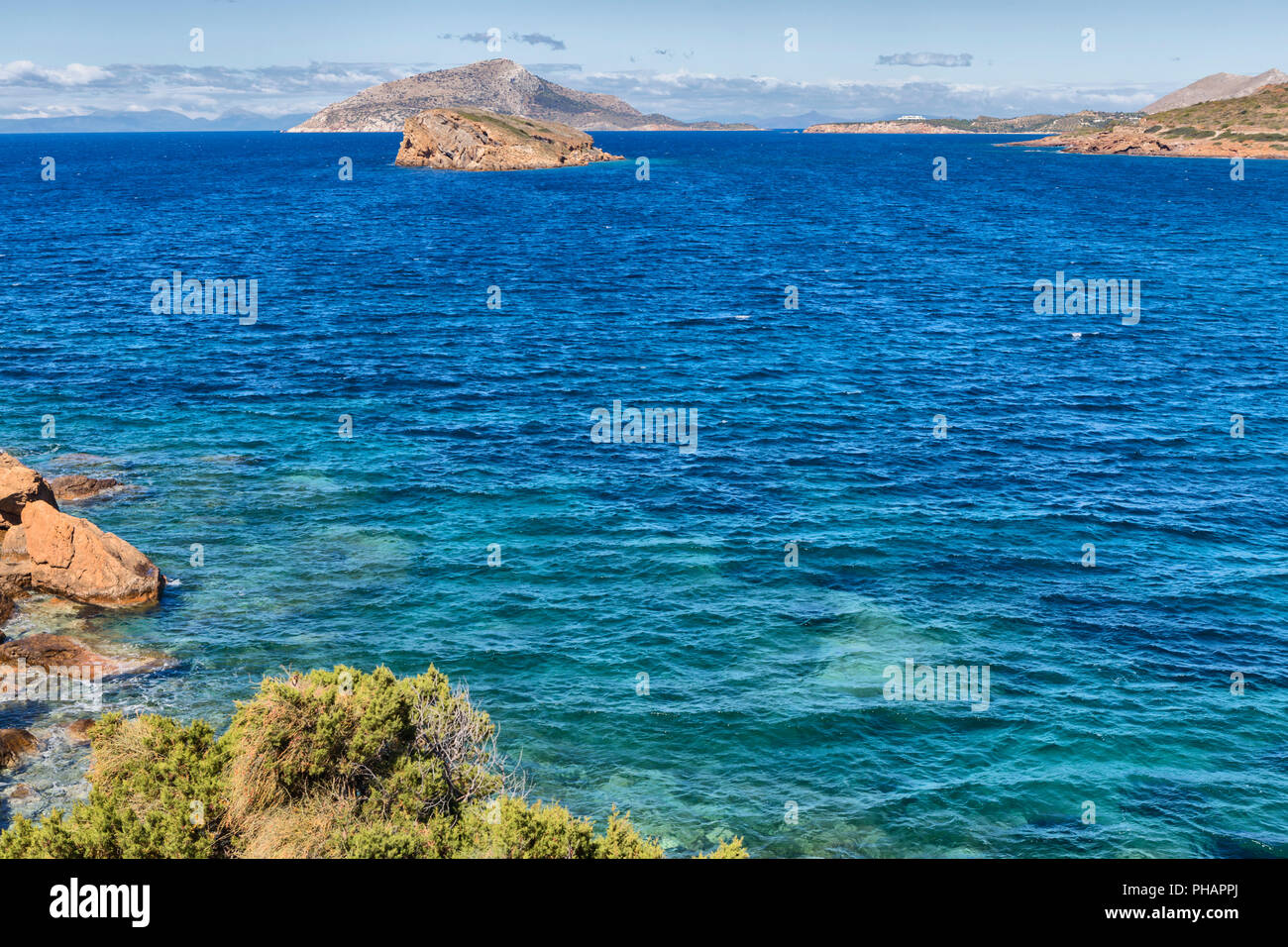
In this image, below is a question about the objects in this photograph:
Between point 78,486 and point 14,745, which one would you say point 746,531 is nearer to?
point 14,745

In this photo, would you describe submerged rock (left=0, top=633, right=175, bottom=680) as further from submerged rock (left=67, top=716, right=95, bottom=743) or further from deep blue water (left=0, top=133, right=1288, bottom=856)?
submerged rock (left=67, top=716, right=95, bottom=743)

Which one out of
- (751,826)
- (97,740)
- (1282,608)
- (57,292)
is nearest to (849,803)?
(751,826)

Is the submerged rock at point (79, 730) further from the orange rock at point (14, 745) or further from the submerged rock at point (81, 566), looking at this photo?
the submerged rock at point (81, 566)

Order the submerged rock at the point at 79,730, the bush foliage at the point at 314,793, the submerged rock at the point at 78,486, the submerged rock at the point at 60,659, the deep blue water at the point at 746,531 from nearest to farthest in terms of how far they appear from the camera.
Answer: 1. the bush foliage at the point at 314,793
2. the submerged rock at the point at 79,730
3. the deep blue water at the point at 746,531
4. the submerged rock at the point at 60,659
5. the submerged rock at the point at 78,486

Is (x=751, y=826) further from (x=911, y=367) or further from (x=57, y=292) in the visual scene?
(x=57, y=292)

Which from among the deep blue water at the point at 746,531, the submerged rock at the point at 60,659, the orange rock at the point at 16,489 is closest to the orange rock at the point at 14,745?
the deep blue water at the point at 746,531
